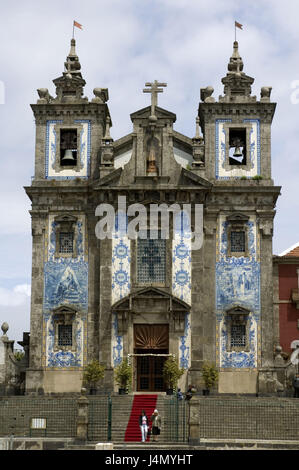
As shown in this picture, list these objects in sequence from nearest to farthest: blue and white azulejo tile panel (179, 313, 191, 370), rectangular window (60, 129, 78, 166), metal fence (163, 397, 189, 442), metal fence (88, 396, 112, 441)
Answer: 1. metal fence (163, 397, 189, 442)
2. metal fence (88, 396, 112, 441)
3. blue and white azulejo tile panel (179, 313, 191, 370)
4. rectangular window (60, 129, 78, 166)

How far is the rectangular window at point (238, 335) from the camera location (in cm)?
4053

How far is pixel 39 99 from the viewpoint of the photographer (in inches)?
1708

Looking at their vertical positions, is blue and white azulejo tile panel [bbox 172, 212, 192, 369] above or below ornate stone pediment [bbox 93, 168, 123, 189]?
below

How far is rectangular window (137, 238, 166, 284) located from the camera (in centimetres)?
4084

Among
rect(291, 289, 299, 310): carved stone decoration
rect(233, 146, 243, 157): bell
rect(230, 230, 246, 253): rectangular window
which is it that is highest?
rect(233, 146, 243, 157): bell

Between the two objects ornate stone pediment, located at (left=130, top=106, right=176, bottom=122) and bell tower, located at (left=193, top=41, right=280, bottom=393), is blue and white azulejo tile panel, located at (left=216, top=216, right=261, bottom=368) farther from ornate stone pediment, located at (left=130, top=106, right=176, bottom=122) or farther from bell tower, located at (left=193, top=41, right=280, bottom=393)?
ornate stone pediment, located at (left=130, top=106, right=176, bottom=122)

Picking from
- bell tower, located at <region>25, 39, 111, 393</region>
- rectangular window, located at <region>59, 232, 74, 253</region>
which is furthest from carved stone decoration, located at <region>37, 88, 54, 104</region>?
rectangular window, located at <region>59, 232, 74, 253</region>

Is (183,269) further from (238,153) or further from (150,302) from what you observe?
(238,153)

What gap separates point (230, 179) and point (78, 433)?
16.5m

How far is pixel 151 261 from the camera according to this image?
135 feet

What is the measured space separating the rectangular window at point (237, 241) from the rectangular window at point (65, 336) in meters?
9.05

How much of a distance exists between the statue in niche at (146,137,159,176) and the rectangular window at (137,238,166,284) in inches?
140
